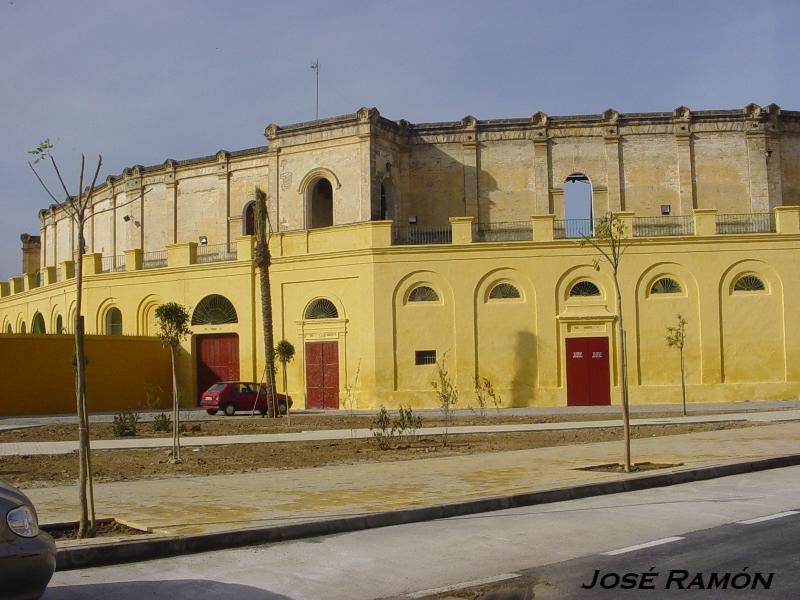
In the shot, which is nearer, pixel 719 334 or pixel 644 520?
pixel 644 520

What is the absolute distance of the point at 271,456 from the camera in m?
17.4

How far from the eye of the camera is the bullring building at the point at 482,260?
115 ft

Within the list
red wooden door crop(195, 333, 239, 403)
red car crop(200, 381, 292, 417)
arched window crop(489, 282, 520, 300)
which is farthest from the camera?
red wooden door crop(195, 333, 239, 403)

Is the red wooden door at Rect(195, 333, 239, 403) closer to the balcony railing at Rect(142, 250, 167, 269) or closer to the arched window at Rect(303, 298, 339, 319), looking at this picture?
the arched window at Rect(303, 298, 339, 319)

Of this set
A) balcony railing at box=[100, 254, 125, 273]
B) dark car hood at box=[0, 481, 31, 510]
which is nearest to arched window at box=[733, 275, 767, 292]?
balcony railing at box=[100, 254, 125, 273]

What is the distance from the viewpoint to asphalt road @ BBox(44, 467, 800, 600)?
7332 millimetres

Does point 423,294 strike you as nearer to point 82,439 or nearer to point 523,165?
point 523,165

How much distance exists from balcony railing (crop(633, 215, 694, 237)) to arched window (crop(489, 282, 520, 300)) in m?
4.98

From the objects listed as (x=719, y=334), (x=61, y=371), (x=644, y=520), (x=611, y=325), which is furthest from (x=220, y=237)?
(x=644, y=520)

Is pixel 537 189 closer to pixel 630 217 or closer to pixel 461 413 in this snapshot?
pixel 630 217

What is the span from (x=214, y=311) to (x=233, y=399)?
22.1 feet

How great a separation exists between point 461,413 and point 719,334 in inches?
388

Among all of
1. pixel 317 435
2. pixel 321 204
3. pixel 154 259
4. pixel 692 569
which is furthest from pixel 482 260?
pixel 692 569

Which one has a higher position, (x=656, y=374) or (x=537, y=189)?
(x=537, y=189)
